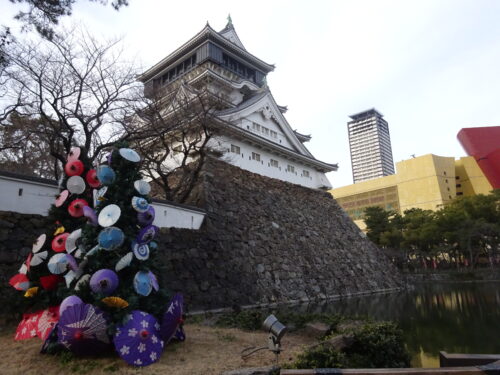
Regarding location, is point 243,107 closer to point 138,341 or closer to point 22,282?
point 22,282

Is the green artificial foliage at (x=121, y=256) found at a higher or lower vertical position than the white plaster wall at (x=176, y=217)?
lower

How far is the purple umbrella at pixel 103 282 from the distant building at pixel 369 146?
109m

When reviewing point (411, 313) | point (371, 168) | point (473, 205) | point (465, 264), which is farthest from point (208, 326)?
point (371, 168)

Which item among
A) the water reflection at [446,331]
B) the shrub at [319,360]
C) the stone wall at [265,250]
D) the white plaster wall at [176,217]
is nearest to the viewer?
the shrub at [319,360]

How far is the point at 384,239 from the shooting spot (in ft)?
105

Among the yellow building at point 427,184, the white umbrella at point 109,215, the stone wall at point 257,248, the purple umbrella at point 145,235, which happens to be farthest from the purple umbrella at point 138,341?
the yellow building at point 427,184

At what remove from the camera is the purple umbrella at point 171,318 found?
4082 mm

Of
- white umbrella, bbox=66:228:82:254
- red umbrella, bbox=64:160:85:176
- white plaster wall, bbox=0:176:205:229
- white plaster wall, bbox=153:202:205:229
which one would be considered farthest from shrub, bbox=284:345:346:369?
white plaster wall, bbox=153:202:205:229

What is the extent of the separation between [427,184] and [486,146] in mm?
38259

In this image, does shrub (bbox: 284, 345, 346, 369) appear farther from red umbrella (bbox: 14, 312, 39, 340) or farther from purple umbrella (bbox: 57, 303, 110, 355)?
red umbrella (bbox: 14, 312, 39, 340)

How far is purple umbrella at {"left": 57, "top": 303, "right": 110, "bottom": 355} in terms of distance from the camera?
3.62 metres

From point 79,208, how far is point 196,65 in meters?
19.9

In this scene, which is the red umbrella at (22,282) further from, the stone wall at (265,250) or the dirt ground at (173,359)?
the stone wall at (265,250)

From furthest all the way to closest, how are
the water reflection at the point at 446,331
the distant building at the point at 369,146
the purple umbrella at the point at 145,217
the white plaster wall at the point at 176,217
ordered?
the distant building at the point at 369,146, the white plaster wall at the point at 176,217, the water reflection at the point at 446,331, the purple umbrella at the point at 145,217
